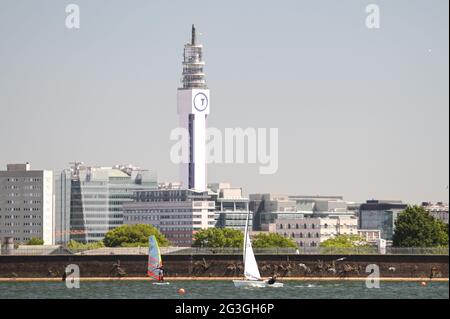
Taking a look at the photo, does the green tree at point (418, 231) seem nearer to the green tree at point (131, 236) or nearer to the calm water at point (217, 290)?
the calm water at point (217, 290)

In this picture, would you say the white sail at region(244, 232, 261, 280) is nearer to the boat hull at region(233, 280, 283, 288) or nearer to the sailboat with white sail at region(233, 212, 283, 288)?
the sailboat with white sail at region(233, 212, 283, 288)

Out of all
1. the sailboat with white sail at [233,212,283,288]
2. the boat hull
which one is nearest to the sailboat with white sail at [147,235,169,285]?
the sailboat with white sail at [233,212,283,288]

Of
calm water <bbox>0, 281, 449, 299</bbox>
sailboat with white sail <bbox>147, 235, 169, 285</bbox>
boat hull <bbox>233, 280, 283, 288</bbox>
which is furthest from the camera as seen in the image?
sailboat with white sail <bbox>147, 235, 169, 285</bbox>

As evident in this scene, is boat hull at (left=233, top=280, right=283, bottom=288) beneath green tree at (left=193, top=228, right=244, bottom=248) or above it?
beneath

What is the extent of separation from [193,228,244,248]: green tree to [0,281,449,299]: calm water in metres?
49.1

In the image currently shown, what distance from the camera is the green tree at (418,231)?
432 feet

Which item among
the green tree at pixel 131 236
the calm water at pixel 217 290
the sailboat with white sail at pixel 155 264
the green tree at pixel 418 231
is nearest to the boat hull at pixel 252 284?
the calm water at pixel 217 290

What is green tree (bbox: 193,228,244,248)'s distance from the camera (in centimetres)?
15912

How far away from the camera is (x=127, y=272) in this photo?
11475 cm

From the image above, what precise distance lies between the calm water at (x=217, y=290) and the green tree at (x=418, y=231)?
24.2 m

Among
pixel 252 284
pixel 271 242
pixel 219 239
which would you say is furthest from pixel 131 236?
pixel 252 284
